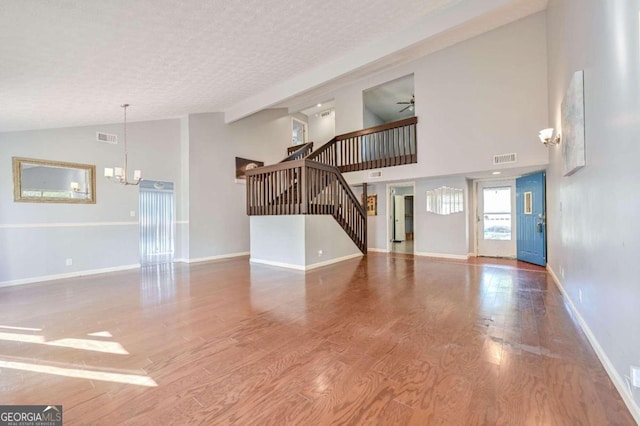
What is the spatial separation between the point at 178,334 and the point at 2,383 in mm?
1183

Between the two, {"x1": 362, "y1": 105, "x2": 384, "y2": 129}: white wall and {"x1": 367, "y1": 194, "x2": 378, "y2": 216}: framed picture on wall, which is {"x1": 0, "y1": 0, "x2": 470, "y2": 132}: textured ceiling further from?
{"x1": 367, "y1": 194, "x2": 378, "y2": 216}: framed picture on wall

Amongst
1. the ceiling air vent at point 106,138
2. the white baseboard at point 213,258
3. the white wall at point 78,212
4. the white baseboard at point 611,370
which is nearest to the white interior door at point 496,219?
the white baseboard at point 611,370

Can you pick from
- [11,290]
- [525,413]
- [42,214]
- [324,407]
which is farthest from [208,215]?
[525,413]

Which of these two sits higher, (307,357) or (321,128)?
(321,128)

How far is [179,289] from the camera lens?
4.55m

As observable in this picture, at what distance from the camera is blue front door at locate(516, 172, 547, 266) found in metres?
5.84

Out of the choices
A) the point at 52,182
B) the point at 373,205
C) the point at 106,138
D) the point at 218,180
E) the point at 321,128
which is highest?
the point at 321,128

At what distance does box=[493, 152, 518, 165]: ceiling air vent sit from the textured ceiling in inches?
117

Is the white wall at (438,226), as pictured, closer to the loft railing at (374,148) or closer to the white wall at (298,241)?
the loft railing at (374,148)

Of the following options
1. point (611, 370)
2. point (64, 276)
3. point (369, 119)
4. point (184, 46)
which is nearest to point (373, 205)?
point (369, 119)

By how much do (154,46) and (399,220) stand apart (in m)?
9.43

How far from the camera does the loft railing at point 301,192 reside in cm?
578

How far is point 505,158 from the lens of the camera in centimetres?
546
